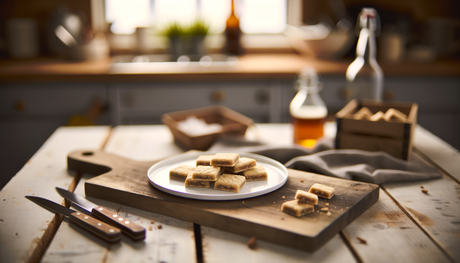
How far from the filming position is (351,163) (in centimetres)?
101

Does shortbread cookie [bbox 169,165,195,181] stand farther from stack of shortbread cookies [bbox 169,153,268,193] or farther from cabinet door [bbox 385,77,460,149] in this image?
cabinet door [bbox 385,77,460,149]

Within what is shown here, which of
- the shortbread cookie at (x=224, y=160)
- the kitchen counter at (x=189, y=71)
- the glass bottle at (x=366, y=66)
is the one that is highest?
the glass bottle at (x=366, y=66)

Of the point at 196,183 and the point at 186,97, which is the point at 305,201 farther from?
the point at 186,97

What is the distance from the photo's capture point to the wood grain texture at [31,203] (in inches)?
25.3

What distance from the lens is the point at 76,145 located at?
125cm

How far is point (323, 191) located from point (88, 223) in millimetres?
399

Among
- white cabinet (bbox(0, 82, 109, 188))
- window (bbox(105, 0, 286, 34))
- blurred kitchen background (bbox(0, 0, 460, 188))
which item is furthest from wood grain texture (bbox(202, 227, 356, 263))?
window (bbox(105, 0, 286, 34))

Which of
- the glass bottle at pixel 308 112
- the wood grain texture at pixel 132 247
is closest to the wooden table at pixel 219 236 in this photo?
the wood grain texture at pixel 132 247

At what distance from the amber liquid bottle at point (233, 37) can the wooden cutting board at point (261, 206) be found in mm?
1863

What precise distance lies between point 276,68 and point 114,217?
161 centimetres

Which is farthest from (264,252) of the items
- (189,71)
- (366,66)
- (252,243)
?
(189,71)

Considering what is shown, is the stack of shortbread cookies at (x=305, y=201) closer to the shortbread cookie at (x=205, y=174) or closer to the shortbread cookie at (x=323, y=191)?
the shortbread cookie at (x=323, y=191)

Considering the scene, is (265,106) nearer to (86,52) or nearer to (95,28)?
(86,52)

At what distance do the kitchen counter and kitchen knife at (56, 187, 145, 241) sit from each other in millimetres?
1336
